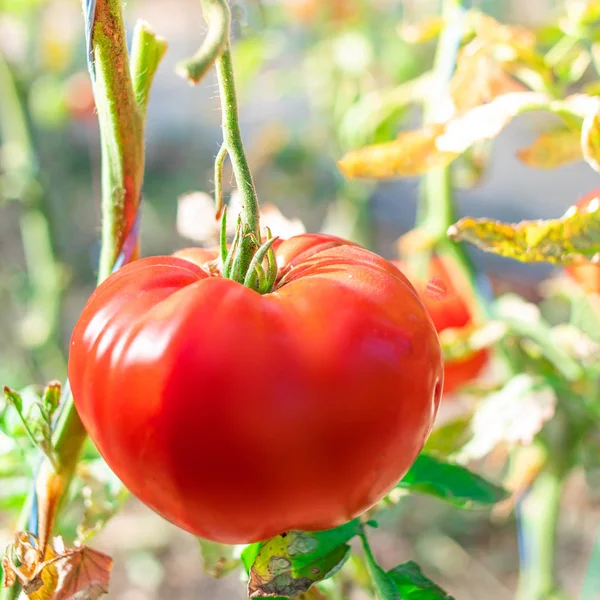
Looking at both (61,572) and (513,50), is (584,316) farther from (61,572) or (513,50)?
(61,572)

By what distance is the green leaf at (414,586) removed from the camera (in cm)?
48

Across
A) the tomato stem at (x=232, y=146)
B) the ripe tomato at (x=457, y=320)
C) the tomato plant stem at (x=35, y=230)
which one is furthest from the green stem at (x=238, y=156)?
the tomato plant stem at (x=35, y=230)

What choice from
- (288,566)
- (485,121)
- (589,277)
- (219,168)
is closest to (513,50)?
(485,121)

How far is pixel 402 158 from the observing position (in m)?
0.59

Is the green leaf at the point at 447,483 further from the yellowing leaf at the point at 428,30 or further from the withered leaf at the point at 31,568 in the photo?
the yellowing leaf at the point at 428,30

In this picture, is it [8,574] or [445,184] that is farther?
[445,184]

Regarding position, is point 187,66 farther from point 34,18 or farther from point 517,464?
point 34,18

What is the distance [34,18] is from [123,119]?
1312 millimetres

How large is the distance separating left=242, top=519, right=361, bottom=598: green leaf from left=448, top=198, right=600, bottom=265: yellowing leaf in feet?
0.72

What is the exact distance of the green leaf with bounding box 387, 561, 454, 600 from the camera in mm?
482

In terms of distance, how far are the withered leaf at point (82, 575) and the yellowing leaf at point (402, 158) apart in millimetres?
323

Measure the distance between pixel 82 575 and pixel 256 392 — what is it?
0.18 meters

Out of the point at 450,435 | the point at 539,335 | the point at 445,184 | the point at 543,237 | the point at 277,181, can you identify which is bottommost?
the point at 277,181

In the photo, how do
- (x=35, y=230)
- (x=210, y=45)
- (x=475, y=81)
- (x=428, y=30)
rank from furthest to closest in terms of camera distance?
(x=35, y=230)
(x=428, y=30)
(x=475, y=81)
(x=210, y=45)
